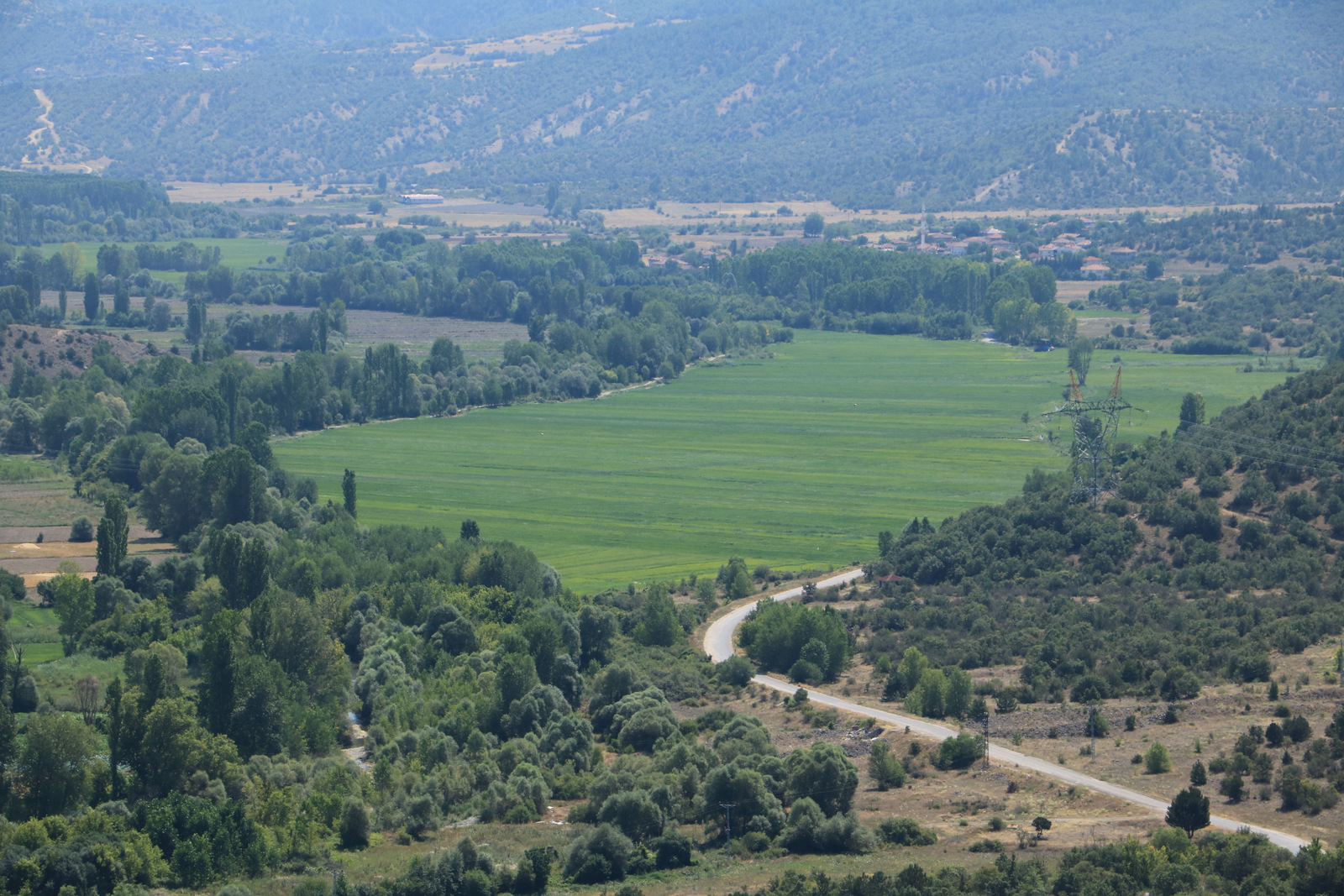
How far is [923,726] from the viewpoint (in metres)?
70.3

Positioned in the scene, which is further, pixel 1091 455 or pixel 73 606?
pixel 1091 455

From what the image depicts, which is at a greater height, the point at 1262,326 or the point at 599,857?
the point at 1262,326

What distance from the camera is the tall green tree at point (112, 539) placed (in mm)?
94688

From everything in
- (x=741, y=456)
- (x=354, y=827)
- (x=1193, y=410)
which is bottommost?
(x=354, y=827)

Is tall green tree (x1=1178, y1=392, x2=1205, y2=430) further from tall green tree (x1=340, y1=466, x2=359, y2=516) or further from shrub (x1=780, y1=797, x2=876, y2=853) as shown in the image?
shrub (x1=780, y1=797, x2=876, y2=853)

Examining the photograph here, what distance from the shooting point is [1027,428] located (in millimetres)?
140750

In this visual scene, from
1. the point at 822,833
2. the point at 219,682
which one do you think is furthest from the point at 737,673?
the point at 219,682

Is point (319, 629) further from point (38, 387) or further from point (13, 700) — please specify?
point (38, 387)

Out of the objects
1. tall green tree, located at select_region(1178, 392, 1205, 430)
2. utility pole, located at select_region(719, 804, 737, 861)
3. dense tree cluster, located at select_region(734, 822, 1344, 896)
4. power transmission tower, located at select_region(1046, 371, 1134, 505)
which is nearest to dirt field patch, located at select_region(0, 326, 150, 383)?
power transmission tower, located at select_region(1046, 371, 1134, 505)

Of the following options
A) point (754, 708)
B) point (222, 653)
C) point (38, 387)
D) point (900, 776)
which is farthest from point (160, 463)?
point (900, 776)

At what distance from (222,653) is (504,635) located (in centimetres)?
1480

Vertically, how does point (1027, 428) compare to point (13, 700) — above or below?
above

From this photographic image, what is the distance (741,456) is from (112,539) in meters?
54.0

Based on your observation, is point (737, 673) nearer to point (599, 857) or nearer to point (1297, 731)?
point (599, 857)
